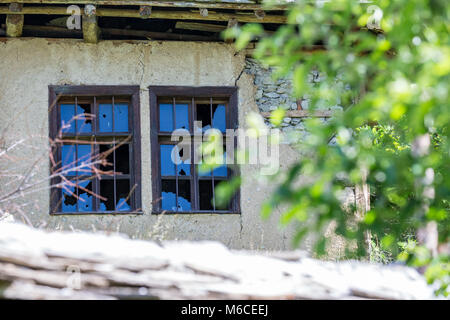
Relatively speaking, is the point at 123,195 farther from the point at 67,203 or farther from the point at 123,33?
the point at 123,33

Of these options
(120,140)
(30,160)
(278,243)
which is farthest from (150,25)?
(278,243)

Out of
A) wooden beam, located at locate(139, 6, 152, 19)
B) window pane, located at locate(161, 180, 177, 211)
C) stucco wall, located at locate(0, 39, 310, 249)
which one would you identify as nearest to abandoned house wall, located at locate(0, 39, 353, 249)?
stucco wall, located at locate(0, 39, 310, 249)

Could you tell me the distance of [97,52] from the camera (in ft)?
28.2

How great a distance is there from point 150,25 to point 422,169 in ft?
19.9

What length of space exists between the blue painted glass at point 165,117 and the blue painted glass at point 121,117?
40 cm

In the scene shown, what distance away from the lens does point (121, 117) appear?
8.59m

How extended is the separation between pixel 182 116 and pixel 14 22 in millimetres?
2135

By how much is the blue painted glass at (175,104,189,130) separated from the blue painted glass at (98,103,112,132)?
0.77 m

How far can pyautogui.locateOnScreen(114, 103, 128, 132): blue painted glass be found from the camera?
8.55m

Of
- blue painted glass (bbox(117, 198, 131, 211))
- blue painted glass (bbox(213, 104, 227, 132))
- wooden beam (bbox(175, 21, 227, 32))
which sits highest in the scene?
wooden beam (bbox(175, 21, 227, 32))

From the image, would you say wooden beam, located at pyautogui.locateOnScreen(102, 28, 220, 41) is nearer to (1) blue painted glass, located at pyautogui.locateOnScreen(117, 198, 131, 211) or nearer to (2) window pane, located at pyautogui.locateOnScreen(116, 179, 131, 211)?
(2) window pane, located at pyautogui.locateOnScreen(116, 179, 131, 211)

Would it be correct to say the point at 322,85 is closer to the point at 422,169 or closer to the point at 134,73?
the point at 422,169

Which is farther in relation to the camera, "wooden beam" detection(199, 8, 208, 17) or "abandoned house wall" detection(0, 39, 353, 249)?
"abandoned house wall" detection(0, 39, 353, 249)

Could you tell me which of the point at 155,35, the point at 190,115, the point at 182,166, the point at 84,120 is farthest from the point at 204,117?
the point at 84,120
